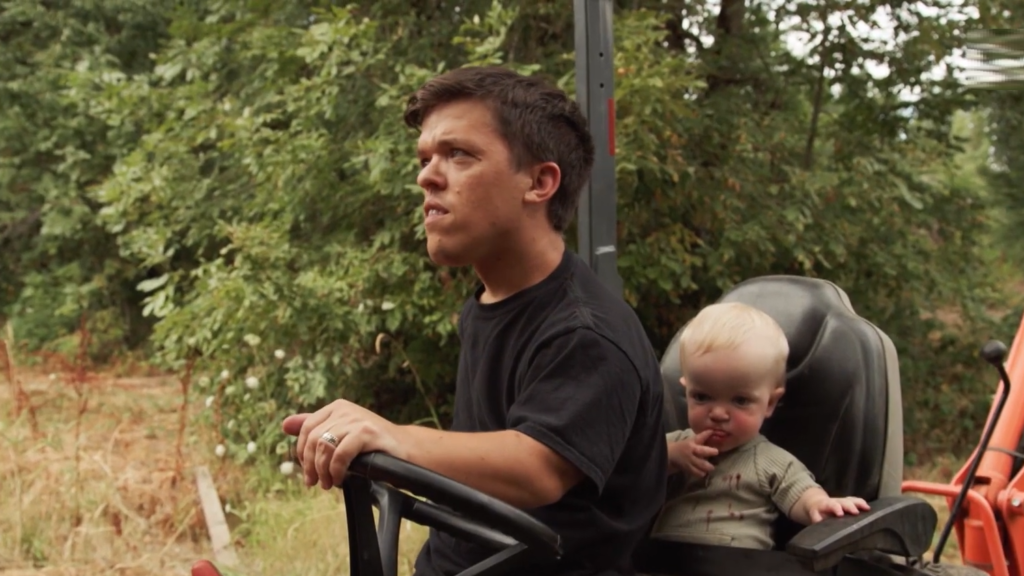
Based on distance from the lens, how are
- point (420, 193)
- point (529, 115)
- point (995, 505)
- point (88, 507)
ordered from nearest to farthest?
point (529, 115) → point (995, 505) → point (88, 507) → point (420, 193)

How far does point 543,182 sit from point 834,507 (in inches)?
29.0

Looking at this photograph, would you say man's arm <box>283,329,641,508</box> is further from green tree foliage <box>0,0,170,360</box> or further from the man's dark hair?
green tree foliage <box>0,0,170,360</box>

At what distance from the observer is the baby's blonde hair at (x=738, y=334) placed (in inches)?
78.4

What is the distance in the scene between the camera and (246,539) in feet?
14.5

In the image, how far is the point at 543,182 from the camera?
1.74m

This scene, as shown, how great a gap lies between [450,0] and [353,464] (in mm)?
4504

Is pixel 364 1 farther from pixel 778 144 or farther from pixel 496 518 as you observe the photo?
pixel 496 518

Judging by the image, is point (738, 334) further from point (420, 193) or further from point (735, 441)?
point (420, 193)

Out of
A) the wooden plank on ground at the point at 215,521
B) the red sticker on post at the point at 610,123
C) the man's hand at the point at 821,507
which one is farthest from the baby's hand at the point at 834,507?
the wooden plank on ground at the point at 215,521

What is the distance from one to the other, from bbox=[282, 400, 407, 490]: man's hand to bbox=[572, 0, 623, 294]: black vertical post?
1362mm

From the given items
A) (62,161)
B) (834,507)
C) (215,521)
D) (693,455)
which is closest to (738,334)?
(693,455)

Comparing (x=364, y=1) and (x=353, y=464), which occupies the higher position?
(x=364, y=1)

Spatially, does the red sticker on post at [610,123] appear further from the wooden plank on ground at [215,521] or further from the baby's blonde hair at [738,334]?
the wooden plank on ground at [215,521]

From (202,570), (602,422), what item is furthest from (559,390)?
(202,570)
